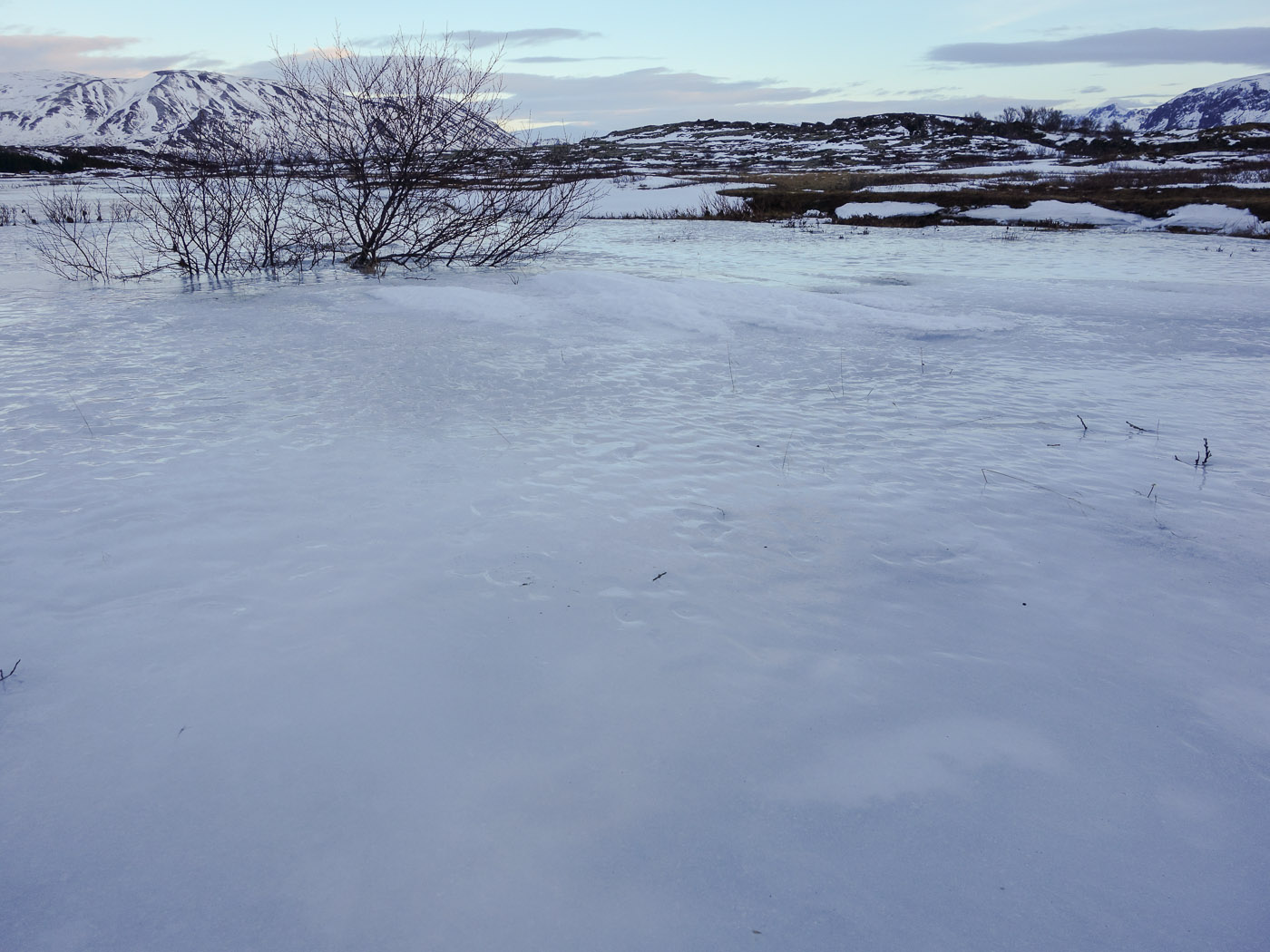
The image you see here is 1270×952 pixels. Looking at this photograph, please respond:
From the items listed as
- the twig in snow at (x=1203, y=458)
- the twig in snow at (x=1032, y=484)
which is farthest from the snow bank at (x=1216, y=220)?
the twig in snow at (x=1032, y=484)

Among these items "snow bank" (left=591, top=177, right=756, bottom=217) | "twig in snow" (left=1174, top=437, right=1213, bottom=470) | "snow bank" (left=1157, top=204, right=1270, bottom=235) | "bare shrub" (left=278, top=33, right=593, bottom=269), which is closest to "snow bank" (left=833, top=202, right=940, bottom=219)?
"snow bank" (left=591, top=177, right=756, bottom=217)

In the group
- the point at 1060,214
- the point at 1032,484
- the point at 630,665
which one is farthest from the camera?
the point at 1060,214

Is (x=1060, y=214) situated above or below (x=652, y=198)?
below

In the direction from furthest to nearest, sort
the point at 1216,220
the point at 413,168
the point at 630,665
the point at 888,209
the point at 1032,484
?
1. the point at 888,209
2. the point at 1216,220
3. the point at 413,168
4. the point at 1032,484
5. the point at 630,665

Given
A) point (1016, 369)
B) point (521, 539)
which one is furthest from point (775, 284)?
point (521, 539)

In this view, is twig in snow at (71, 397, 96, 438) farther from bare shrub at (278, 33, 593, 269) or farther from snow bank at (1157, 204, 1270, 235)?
snow bank at (1157, 204, 1270, 235)

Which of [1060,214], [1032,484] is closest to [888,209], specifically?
[1060,214]

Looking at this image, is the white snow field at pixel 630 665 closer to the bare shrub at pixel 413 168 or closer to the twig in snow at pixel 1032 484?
the twig in snow at pixel 1032 484

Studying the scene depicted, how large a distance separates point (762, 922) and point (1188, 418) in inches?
224

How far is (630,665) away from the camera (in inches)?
113

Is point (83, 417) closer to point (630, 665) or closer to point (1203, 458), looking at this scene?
point (630, 665)

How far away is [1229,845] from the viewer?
83.2 inches

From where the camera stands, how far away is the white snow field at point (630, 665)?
1.98m

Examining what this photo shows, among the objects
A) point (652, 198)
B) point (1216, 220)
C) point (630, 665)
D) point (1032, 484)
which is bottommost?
point (630, 665)
